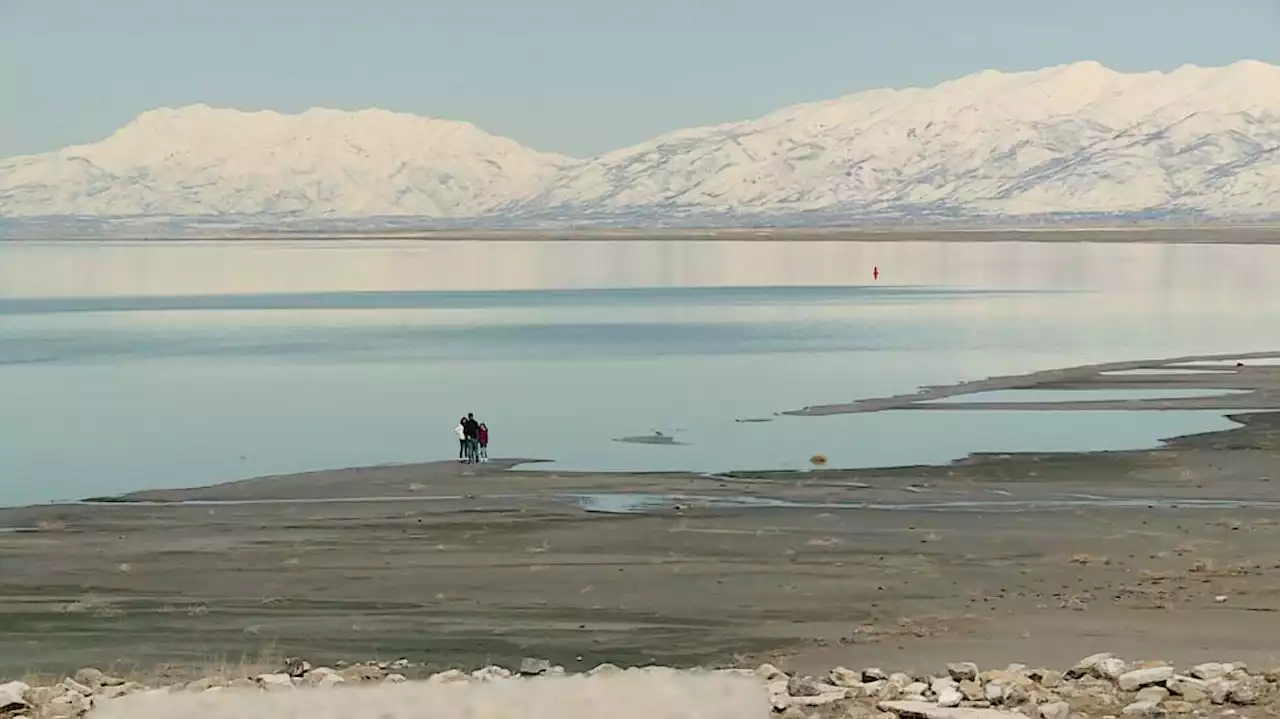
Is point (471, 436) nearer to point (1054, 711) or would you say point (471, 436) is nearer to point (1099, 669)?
point (1099, 669)

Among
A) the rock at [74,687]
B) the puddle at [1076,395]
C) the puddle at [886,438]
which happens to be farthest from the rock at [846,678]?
the puddle at [1076,395]

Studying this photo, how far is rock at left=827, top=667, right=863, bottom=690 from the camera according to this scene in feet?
42.8

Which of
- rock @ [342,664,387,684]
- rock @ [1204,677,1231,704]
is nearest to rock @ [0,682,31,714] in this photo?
rock @ [342,664,387,684]

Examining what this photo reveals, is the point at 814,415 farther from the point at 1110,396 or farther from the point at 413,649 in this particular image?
the point at 413,649

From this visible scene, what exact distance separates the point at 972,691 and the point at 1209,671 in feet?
7.18

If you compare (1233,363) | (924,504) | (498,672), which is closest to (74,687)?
(498,672)

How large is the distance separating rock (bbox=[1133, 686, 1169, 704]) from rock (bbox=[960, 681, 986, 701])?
1.02 m

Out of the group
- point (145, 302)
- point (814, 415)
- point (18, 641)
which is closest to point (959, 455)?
point (814, 415)

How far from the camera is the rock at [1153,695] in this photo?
12.0 meters

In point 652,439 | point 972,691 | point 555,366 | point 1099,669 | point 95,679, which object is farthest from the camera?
point 555,366

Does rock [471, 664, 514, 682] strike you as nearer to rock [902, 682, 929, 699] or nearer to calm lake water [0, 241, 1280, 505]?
rock [902, 682, 929, 699]

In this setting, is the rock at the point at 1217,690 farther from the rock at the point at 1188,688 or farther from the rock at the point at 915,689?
the rock at the point at 915,689

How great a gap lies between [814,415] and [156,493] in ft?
57.4

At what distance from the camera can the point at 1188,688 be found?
1229 cm
